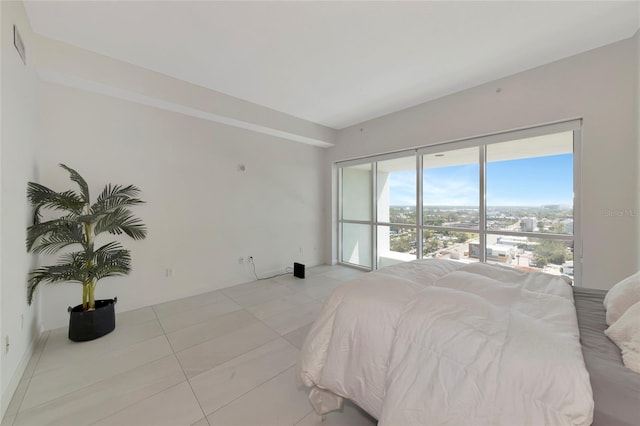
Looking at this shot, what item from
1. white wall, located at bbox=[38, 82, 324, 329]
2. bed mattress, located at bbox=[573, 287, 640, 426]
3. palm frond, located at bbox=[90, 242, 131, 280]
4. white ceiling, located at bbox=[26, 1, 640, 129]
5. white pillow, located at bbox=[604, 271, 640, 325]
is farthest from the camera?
white wall, located at bbox=[38, 82, 324, 329]

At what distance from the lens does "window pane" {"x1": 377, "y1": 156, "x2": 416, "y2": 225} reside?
402cm

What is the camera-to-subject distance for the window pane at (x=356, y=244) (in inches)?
188

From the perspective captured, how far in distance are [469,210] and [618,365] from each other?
2.75m

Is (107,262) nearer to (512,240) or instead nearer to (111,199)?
(111,199)

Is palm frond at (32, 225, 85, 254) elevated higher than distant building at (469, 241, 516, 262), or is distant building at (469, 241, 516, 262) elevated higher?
palm frond at (32, 225, 85, 254)

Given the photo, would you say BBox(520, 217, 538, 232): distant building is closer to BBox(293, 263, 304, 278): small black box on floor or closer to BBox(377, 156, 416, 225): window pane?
A: BBox(377, 156, 416, 225): window pane

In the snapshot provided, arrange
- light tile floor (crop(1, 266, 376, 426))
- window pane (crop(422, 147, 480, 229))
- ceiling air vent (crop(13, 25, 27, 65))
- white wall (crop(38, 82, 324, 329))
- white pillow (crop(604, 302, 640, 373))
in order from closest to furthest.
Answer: white pillow (crop(604, 302, 640, 373)) < light tile floor (crop(1, 266, 376, 426)) < ceiling air vent (crop(13, 25, 27, 65)) < white wall (crop(38, 82, 324, 329)) < window pane (crop(422, 147, 480, 229))

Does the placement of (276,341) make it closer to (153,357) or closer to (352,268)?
(153,357)

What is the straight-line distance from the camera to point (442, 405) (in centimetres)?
93

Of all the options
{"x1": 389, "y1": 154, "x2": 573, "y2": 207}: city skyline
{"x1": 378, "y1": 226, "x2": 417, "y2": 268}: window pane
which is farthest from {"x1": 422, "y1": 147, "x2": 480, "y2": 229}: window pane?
{"x1": 378, "y1": 226, "x2": 417, "y2": 268}: window pane

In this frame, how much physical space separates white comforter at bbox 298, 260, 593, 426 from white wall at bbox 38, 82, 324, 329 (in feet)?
8.62

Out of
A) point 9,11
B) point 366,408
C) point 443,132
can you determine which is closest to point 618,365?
point 366,408

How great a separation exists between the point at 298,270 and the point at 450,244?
2.50 m

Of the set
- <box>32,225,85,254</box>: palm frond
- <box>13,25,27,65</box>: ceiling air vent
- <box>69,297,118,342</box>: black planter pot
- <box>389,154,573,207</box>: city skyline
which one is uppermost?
<box>13,25,27,65</box>: ceiling air vent
